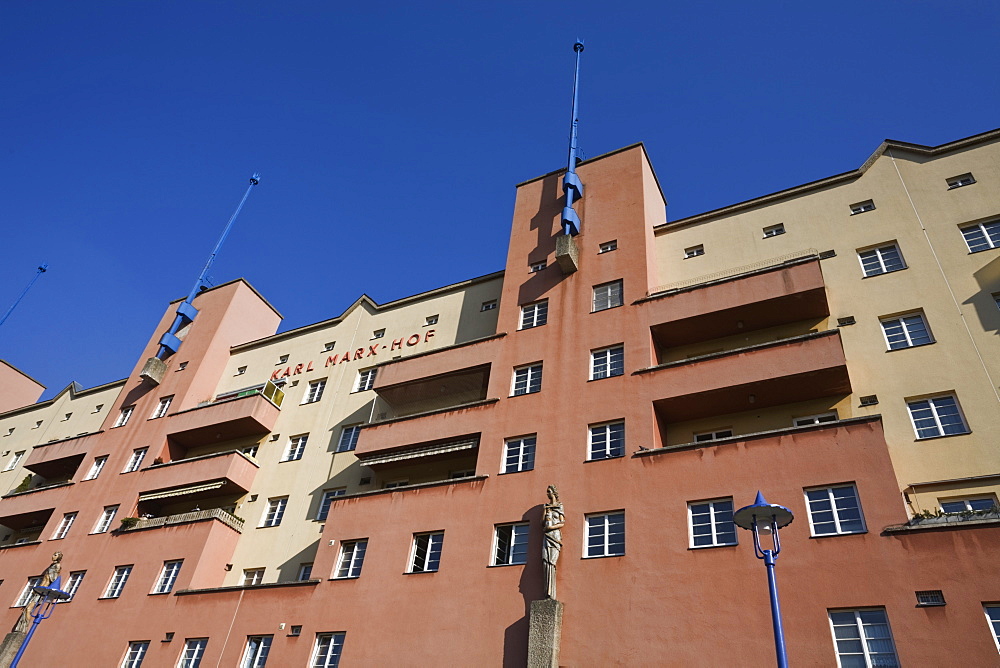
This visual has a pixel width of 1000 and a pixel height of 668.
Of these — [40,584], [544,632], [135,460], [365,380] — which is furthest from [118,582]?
[544,632]

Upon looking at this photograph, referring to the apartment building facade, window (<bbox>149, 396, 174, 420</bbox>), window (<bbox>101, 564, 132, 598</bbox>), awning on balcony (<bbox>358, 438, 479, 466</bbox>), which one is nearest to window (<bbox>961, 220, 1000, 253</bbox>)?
the apartment building facade

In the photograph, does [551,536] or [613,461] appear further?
[613,461]

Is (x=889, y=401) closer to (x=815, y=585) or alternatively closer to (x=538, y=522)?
(x=815, y=585)

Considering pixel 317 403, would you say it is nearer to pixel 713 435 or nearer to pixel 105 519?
A: pixel 105 519

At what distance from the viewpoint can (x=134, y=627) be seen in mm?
30594


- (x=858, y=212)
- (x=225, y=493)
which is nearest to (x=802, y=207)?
(x=858, y=212)

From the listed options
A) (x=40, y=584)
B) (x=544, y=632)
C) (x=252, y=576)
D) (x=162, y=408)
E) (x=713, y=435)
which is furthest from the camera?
(x=162, y=408)

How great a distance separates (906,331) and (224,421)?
3175cm

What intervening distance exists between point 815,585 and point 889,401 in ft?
25.6

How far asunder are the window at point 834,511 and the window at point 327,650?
53.0 ft

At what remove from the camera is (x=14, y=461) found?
50594mm

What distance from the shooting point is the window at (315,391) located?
3888 centimetres

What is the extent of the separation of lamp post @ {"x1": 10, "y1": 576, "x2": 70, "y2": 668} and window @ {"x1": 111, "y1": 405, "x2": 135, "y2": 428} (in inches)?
446

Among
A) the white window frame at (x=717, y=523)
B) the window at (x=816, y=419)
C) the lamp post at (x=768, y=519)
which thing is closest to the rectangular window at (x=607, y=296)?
the window at (x=816, y=419)
